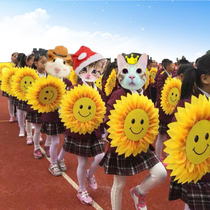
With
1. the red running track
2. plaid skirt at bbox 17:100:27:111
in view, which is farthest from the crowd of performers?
plaid skirt at bbox 17:100:27:111

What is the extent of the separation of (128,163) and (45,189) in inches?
64.3

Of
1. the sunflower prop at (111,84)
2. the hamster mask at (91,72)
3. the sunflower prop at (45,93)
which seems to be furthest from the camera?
the sunflower prop at (111,84)

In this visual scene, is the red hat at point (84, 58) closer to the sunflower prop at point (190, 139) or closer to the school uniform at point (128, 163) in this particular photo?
the school uniform at point (128, 163)

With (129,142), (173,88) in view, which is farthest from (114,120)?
(173,88)

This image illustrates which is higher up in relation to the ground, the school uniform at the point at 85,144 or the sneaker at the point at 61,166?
the school uniform at the point at 85,144

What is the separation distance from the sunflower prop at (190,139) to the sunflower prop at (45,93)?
2.14 metres

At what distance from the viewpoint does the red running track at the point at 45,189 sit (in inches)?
109

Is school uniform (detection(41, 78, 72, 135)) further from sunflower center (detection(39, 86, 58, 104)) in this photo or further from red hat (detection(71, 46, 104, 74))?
red hat (detection(71, 46, 104, 74))

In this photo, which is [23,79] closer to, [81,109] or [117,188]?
[81,109]

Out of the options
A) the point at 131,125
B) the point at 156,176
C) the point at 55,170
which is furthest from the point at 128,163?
the point at 55,170

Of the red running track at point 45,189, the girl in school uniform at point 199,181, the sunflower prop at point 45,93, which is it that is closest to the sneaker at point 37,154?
the red running track at point 45,189

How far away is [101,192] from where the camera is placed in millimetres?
3070

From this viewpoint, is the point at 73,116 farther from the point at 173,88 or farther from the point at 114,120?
the point at 173,88

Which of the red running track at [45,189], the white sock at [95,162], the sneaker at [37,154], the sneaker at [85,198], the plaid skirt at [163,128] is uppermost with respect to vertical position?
the plaid skirt at [163,128]
